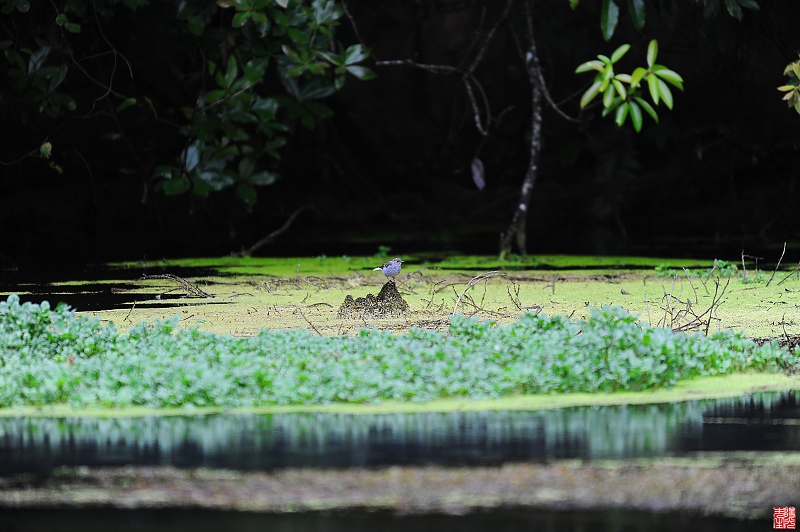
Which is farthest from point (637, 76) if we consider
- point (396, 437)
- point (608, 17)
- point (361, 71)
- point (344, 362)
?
point (361, 71)

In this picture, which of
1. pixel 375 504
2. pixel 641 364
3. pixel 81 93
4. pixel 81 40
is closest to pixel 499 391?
pixel 641 364

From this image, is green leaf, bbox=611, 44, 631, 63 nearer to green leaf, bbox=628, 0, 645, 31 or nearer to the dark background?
green leaf, bbox=628, 0, 645, 31

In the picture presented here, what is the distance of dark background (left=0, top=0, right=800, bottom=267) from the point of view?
33.0 feet

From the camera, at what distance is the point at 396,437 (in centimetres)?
330

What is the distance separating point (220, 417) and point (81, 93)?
717cm

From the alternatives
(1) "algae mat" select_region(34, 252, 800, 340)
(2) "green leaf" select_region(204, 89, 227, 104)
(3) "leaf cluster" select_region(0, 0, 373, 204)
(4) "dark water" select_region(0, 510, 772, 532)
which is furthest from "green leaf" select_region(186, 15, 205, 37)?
(4) "dark water" select_region(0, 510, 772, 532)

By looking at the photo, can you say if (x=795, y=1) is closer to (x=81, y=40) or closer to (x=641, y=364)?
(x=81, y=40)

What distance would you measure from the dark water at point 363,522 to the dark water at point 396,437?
39 cm

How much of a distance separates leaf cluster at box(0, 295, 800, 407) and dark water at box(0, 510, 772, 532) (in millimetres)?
1019

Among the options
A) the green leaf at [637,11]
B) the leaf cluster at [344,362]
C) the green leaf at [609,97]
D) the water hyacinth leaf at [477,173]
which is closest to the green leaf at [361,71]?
the water hyacinth leaf at [477,173]

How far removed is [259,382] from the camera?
371 centimetres

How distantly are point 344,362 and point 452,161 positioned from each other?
34.7 ft

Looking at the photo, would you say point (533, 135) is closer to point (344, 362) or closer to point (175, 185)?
point (175, 185)

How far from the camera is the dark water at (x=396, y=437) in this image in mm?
3084
